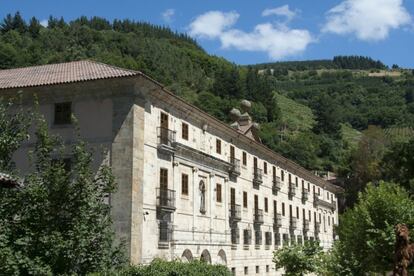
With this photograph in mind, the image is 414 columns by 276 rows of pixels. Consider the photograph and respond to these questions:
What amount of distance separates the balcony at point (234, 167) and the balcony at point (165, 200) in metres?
9.78

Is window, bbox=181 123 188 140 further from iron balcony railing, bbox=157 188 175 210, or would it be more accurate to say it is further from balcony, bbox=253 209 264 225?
balcony, bbox=253 209 264 225

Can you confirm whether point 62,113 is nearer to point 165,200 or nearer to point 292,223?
point 165,200

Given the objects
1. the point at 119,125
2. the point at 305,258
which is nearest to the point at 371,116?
the point at 305,258

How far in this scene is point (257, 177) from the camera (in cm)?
4247

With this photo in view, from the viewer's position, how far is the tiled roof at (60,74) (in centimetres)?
2559

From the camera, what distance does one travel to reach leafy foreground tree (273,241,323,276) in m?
35.6

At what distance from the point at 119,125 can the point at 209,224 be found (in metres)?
10.5

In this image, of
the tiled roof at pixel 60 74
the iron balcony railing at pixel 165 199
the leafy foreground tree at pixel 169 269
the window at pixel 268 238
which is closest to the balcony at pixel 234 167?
the window at pixel 268 238

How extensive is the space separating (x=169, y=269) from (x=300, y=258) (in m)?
18.1

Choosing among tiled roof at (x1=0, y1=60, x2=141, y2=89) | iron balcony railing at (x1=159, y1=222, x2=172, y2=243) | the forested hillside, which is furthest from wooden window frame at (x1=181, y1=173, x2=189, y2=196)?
the forested hillside

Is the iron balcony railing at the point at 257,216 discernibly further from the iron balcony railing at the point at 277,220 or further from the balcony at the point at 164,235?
the balcony at the point at 164,235

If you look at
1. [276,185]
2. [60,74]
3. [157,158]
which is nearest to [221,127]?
[157,158]

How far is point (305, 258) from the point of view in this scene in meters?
35.8

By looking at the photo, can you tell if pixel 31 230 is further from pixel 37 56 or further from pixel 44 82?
pixel 37 56
